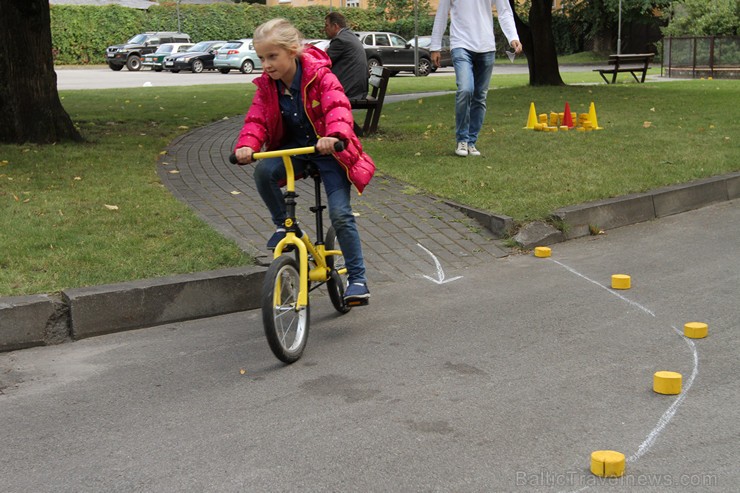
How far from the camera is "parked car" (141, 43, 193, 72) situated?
47938 millimetres

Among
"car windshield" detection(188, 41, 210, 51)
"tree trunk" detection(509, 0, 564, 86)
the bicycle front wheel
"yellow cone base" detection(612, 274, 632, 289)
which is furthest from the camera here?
"car windshield" detection(188, 41, 210, 51)

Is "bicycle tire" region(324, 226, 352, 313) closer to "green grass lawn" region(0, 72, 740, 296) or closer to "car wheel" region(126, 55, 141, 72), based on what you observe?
"green grass lawn" region(0, 72, 740, 296)

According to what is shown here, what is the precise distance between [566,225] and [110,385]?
4.59 meters

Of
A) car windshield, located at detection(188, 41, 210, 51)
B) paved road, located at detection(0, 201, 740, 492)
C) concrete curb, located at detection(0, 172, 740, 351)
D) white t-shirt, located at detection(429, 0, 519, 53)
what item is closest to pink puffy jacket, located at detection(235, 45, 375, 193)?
paved road, located at detection(0, 201, 740, 492)

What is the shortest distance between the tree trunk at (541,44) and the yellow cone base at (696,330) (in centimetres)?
1722

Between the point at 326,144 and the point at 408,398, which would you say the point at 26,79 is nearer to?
→ the point at 326,144

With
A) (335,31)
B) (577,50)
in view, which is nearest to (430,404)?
(335,31)

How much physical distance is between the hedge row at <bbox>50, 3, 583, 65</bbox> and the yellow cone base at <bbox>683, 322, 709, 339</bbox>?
52.6 metres

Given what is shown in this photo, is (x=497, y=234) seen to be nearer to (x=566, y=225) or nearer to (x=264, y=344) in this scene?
(x=566, y=225)

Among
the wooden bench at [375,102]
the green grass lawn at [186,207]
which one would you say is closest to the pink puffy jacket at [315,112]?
the green grass lawn at [186,207]

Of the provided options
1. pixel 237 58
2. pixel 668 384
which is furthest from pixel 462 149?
pixel 237 58

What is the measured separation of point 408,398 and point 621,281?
2623mm

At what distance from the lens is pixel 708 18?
123 ft

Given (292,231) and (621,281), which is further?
(621,281)
